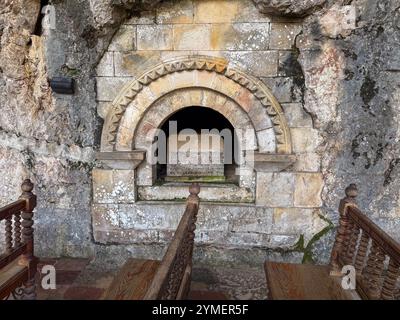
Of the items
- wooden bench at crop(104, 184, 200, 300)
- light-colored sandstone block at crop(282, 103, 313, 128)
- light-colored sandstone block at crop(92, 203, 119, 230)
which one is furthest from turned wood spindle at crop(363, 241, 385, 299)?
light-colored sandstone block at crop(92, 203, 119, 230)

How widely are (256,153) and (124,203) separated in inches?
61.2

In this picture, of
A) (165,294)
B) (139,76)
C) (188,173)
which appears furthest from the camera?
(188,173)

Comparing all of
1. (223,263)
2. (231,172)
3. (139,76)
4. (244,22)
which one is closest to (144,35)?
(139,76)

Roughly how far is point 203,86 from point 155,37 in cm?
72

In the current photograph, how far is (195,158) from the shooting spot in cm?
441

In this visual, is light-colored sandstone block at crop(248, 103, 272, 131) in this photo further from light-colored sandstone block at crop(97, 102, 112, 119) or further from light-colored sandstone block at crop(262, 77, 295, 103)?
light-colored sandstone block at crop(97, 102, 112, 119)

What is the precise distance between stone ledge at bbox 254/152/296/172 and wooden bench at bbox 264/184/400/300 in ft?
3.37

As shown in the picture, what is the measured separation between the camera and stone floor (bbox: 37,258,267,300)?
3.42m

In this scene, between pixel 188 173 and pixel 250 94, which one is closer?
pixel 250 94

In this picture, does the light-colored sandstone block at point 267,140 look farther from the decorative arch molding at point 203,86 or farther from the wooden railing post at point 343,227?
the wooden railing post at point 343,227

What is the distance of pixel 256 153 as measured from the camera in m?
3.79

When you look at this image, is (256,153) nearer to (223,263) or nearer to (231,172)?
(231,172)

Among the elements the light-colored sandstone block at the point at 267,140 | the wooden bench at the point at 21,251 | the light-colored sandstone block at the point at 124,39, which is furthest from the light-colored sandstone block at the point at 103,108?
the light-colored sandstone block at the point at 267,140

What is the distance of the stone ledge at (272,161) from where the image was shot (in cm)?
371
